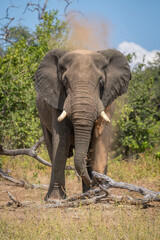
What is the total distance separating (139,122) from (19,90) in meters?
3.78

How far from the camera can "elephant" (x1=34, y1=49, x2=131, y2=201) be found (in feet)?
16.7

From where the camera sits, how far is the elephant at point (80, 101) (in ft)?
16.7

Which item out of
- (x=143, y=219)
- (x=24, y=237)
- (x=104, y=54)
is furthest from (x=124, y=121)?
(x=24, y=237)

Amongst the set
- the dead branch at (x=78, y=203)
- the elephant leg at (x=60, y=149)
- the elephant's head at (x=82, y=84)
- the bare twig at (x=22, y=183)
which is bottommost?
the bare twig at (x=22, y=183)

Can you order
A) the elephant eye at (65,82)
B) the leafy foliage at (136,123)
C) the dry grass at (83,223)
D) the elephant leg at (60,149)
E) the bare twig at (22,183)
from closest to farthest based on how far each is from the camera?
the dry grass at (83,223) < the elephant eye at (65,82) < the elephant leg at (60,149) < the bare twig at (22,183) < the leafy foliage at (136,123)

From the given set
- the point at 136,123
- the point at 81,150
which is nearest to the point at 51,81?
the point at 81,150

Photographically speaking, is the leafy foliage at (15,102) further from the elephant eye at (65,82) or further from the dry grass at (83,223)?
the dry grass at (83,223)

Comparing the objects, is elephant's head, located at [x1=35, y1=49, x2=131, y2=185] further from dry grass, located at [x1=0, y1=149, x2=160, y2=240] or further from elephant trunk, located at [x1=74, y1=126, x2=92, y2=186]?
dry grass, located at [x1=0, y1=149, x2=160, y2=240]

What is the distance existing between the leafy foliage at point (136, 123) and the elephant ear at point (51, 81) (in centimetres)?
511

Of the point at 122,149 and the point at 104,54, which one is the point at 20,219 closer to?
the point at 104,54

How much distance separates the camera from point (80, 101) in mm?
5004

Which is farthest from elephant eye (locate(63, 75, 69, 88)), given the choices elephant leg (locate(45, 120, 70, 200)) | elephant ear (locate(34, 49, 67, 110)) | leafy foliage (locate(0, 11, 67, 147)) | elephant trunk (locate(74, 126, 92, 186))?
leafy foliage (locate(0, 11, 67, 147))

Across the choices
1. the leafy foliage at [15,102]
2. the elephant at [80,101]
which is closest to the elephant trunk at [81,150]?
the elephant at [80,101]

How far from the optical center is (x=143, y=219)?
4.07 m
